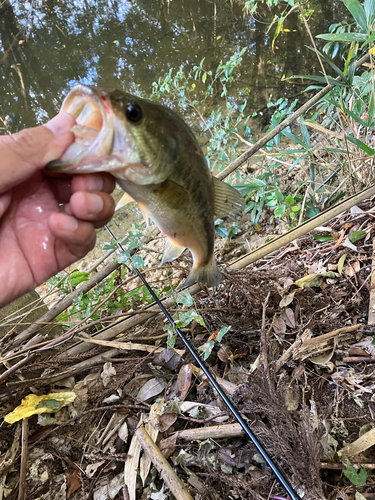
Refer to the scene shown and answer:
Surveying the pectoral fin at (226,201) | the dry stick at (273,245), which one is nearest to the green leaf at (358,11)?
the dry stick at (273,245)

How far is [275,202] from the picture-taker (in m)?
3.43

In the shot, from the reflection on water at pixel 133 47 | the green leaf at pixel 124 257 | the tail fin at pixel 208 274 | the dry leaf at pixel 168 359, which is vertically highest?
the reflection on water at pixel 133 47

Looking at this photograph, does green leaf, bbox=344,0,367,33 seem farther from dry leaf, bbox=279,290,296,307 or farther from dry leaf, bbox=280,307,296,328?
dry leaf, bbox=280,307,296,328

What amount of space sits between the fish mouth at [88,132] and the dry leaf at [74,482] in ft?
5.48

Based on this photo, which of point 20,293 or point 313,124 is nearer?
point 20,293

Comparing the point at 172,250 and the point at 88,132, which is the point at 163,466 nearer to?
the point at 172,250

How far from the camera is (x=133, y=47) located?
881cm

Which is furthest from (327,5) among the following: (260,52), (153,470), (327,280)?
(153,470)

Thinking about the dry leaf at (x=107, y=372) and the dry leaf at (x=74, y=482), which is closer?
the dry leaf at (x=74, y=482)

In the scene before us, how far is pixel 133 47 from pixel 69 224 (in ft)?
30.2

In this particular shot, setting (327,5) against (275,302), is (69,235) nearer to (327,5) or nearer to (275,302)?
(275,302)

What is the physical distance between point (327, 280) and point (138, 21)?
10.8 m

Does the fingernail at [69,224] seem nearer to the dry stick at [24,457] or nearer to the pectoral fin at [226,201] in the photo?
the pectoral fin at [226,201]

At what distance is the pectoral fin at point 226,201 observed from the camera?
1754 millimetres
